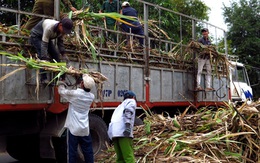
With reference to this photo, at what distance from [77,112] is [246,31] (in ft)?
62.6

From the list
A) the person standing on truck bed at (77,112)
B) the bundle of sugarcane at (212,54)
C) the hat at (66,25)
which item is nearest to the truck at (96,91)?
the bundle of sugarcane at (212,54)

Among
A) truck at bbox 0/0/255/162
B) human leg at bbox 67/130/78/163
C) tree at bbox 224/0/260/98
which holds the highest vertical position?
tree at bbox 224/0/260/98

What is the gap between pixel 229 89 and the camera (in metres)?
10.2

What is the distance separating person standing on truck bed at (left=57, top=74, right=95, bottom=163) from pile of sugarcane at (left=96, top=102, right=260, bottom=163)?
845 mm

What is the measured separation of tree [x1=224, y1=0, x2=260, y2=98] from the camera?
21422mm

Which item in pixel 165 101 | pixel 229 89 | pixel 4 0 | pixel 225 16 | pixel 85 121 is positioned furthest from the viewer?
pixel 225 16

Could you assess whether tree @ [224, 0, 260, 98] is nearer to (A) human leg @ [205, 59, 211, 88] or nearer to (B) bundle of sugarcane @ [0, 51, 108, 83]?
(A) human leg @ [205, 59, 211, 88]

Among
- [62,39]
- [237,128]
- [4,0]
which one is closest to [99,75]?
[62,39]

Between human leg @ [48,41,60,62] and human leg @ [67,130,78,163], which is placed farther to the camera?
human leg @ [48,41,60,62]

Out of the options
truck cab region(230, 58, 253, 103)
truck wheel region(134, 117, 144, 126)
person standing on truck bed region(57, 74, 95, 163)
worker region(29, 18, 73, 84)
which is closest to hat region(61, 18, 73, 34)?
worker region(29, 18, 73, 84)

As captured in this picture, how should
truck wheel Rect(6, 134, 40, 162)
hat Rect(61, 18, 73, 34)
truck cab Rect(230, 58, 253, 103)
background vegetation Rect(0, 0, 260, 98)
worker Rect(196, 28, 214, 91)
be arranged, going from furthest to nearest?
1. background vegetation Rect(0, 0, 260, 98)
2. truck cab Rect(230, 58, 253, 103)
3. worker Rect(196, 28, 214, 91)
4. truck wheel Rect(6, 134, 40, 162)
5. hat Rect(61, 18, 73, 34)

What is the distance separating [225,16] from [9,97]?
20.9 m

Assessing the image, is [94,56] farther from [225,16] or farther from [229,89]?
[225,16]

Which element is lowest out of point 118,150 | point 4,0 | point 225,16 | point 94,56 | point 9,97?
point 118,150
